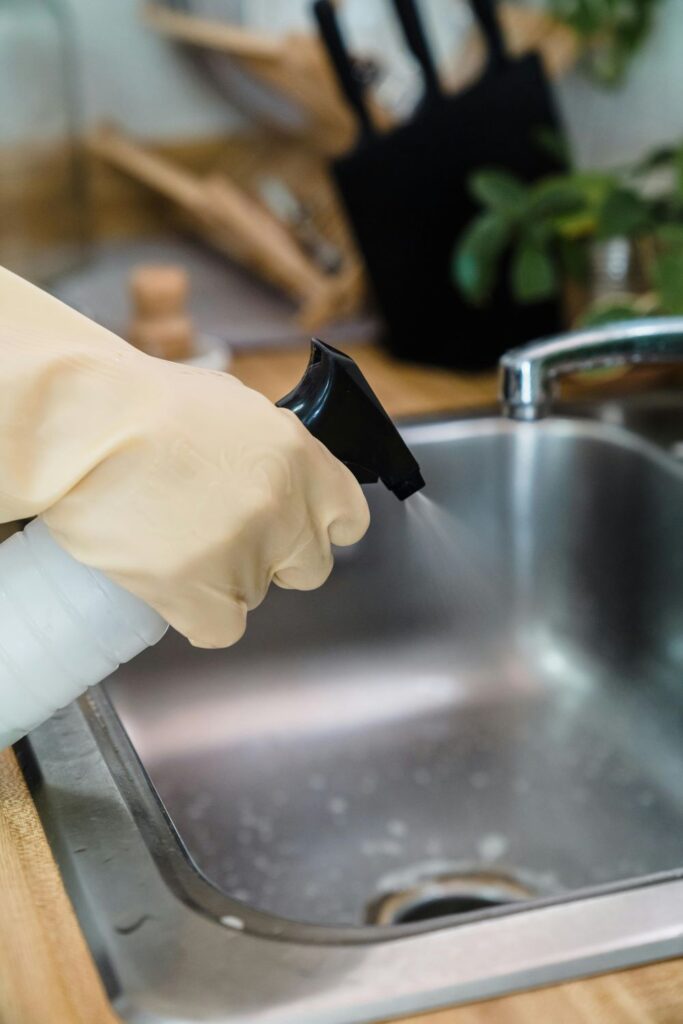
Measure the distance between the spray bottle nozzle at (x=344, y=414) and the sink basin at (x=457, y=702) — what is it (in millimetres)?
266

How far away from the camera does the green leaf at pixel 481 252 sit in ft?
3.24

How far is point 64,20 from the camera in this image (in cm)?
143

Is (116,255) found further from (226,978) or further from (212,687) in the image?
(226,978)

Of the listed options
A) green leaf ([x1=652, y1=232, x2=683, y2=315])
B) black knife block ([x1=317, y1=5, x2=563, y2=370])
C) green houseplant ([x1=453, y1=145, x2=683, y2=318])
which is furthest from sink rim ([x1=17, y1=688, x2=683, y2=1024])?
black knife block ([x1=317, y1=5, x2=563, y2=370])

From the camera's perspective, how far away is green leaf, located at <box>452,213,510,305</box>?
3.24 feet

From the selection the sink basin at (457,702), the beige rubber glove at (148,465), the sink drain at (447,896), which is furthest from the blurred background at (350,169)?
the beige rubber glove at (148,465)

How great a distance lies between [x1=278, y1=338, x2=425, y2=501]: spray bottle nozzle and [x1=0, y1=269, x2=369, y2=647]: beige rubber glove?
0.07ft

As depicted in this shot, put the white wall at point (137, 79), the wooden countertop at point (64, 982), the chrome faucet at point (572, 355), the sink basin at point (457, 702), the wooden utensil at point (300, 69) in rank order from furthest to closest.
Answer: the white wall at point (137, 79)
the wooden utensil at point (300, 69)
the sink basin at point (457, 702)
the chrome faucet at point (572, 355)
the wooden countertop at point (64, 982)

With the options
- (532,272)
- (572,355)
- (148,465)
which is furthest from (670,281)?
(148,465)

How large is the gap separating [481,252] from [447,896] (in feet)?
1.68

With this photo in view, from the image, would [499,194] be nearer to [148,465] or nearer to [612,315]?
[612,315]

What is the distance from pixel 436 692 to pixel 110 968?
1.66ft

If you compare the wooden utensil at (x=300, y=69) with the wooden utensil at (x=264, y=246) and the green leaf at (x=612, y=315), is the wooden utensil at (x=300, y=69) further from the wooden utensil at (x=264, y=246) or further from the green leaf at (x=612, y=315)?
the green leaf at (x=612, y=315)

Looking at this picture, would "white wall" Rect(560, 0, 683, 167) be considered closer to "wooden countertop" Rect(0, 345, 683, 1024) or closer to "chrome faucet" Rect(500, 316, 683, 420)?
"chrome faucet" Rect(500, 316, 683, 420)
